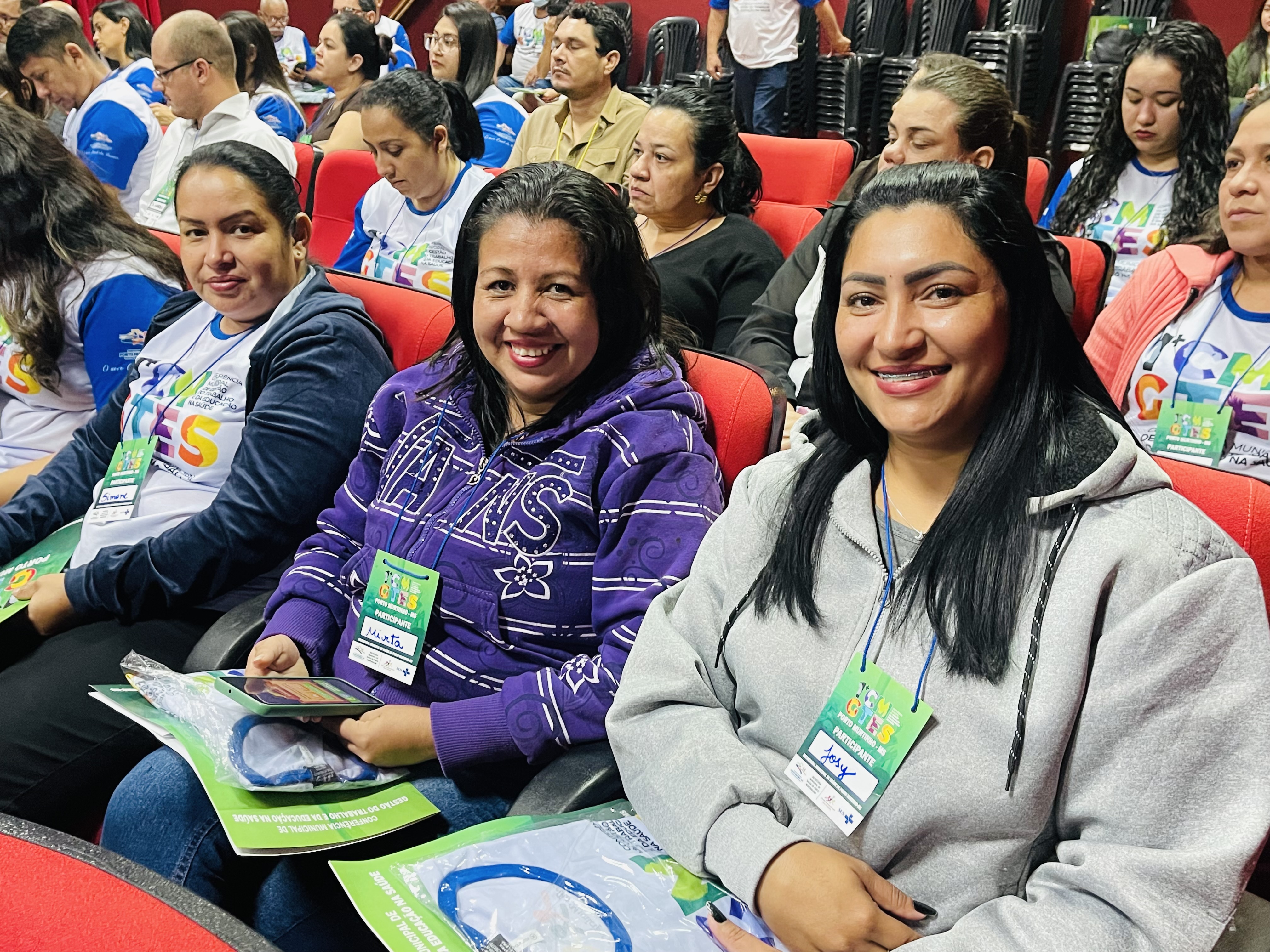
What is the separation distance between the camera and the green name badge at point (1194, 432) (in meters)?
1.98

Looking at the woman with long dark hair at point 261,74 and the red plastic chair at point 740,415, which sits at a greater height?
the woman with long dark hair at point 261,74

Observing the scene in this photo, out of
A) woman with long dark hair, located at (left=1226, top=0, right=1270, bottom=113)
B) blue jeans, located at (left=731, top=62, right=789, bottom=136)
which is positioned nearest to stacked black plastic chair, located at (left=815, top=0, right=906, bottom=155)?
blue jeans, located at (left=731, top=62, right=789, bottom=136)

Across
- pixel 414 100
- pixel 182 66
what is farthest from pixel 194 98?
pixel 414 100

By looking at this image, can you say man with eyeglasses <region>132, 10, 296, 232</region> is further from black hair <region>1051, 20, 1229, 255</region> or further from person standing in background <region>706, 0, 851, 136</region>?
black hair <region>1051, 20, 1229, 255</region>

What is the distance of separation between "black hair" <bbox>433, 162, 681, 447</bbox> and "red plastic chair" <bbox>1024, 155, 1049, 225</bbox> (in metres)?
2.30

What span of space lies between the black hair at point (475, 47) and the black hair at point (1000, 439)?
4.46 metres

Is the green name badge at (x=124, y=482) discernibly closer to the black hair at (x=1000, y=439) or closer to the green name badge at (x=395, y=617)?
the green name badge at (x=395, y=617)

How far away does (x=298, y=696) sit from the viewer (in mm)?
1354

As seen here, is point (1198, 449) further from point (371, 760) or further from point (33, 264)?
point (33, 264)

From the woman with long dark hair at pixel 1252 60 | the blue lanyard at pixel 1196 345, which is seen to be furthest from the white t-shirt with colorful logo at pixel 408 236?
the woman with long dark hair at pixel 1252 60

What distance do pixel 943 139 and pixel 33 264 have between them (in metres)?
1.92

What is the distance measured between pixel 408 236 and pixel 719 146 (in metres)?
1.01

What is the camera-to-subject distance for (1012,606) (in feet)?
3.34

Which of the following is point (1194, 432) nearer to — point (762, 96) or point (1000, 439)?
point (1000, 439)
